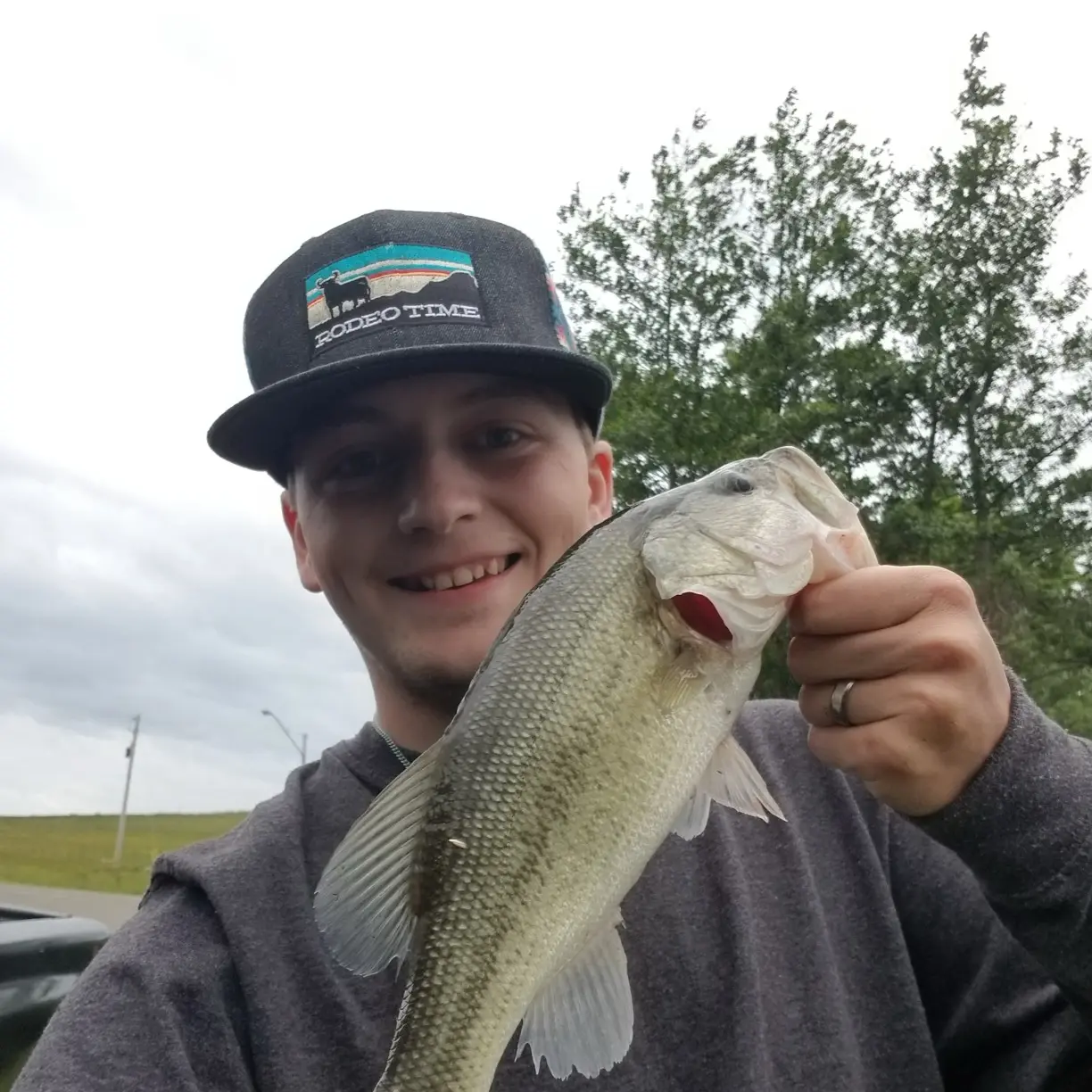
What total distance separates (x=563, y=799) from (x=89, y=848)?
34630mm

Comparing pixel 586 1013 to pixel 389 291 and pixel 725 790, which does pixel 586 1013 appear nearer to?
pixel 725 790

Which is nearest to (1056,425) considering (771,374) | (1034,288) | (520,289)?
(1034,288)

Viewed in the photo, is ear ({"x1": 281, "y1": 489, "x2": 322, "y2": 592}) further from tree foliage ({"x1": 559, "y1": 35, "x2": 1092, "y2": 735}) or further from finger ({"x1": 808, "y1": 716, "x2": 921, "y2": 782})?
tree foliage ({"x1": 559, "y1": 35, "x2": 1092, "y2": 735})

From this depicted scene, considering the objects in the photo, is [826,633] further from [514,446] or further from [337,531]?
[337,531]

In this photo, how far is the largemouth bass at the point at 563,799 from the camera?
1.57 metres

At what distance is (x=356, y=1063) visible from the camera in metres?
1.97

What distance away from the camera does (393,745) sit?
2490 mm

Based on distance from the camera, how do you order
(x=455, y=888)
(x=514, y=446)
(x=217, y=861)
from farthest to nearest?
(x=514, y=446)
(x=217, y=861)
(x=455, y=888)

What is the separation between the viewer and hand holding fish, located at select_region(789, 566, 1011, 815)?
1623mm

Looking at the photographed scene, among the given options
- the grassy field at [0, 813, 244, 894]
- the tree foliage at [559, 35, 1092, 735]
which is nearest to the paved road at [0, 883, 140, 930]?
the grassy field at [0, 813, 244, 894]

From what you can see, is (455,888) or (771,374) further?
(771,374)

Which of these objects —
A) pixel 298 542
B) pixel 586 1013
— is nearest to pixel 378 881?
pixel 586 1013

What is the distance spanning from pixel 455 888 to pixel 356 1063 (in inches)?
24.8

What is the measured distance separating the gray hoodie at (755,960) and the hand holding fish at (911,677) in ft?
0.21
